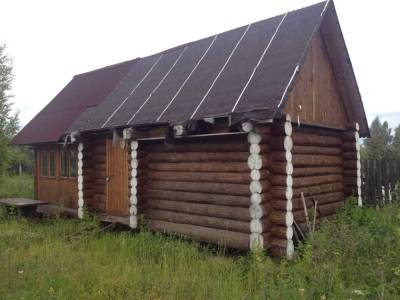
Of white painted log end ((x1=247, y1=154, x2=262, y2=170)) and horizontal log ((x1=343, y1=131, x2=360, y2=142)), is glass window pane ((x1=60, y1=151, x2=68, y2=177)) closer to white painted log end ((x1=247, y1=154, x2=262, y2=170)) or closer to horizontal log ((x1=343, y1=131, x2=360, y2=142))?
white painted log end ((x1=247, y1=154, x2=262, y2=170))

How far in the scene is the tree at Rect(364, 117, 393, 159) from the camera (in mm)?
18109

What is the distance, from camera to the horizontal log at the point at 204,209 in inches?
298

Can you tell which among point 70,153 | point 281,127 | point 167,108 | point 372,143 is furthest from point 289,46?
point 372,143

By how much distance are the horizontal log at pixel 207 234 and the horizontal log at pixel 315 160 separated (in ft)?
6.22

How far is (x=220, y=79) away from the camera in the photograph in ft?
28.9

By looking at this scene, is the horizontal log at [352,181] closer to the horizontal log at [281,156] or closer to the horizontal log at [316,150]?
the horizontal log at [316,150]

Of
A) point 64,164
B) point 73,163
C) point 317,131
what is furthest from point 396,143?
point 64,164

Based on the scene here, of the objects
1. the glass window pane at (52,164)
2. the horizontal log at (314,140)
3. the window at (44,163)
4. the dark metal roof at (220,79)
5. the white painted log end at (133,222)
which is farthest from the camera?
the window at (44,163)

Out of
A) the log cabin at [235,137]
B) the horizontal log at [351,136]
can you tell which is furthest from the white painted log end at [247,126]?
the horizontal log at [351,136]

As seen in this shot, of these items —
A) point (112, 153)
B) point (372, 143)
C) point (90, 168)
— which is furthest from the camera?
point (372, 143)

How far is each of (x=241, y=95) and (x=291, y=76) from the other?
105cm

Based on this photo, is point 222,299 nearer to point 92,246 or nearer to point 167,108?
point 92,246

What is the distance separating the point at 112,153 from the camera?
10617mm

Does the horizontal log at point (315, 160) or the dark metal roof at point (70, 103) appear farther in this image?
the dark metal roof at point (70, 103)
